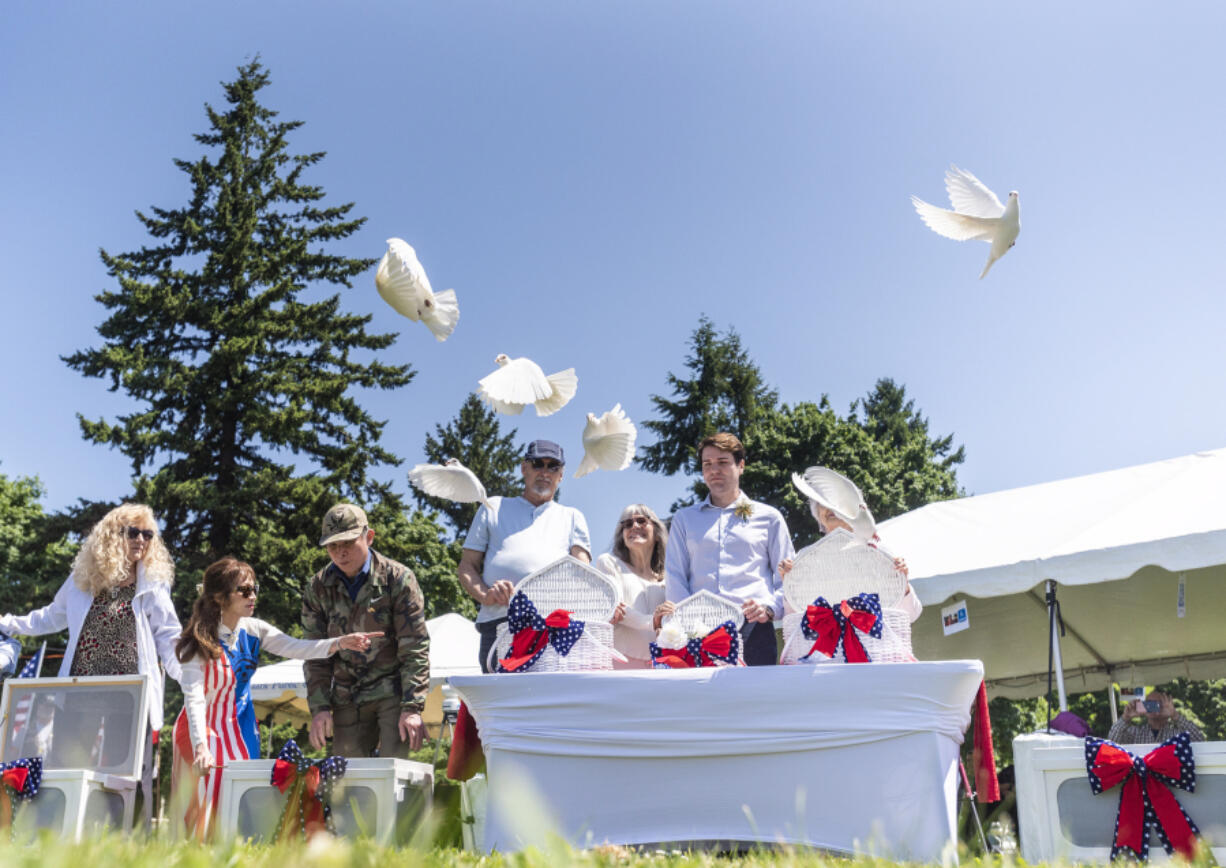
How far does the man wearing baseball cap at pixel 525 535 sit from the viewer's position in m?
4.75

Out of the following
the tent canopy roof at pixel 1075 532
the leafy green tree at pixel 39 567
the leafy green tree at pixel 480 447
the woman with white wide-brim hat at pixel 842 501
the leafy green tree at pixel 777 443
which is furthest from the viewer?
the leafy green tree at pixel 480 447

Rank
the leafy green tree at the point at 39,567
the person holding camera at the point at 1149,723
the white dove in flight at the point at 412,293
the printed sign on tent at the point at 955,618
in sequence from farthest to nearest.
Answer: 1. the leafy green tree at the point at 39,567
2. the person holding camera at the point at 1149,723
3. the printed sign on tent at the point at 955,618
4. the white dove in flight at the point at 412,293

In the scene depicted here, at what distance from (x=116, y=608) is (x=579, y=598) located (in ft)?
7.44

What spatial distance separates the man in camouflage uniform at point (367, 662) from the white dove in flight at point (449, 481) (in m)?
0.64

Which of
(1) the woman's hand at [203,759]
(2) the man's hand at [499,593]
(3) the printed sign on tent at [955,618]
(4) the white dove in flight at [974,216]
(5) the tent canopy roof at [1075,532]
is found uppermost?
(4) the white dove in flight at [974,216]

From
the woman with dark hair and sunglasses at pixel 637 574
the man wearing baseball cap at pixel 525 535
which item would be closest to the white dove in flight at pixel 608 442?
the man wearing baseball cap at pixel 525 535

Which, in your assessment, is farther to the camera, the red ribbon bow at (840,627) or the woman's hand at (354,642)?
the woman's hand at (354,642)

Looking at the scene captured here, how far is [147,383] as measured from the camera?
65.0 feet

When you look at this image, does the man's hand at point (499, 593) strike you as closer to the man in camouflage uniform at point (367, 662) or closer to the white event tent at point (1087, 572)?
the man in camouflage uniform at point (367, 662)

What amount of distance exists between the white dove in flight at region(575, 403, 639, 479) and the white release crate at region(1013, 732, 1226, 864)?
257cm

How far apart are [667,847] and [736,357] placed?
30.5 m

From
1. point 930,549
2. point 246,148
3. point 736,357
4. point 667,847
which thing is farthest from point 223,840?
point 736,357

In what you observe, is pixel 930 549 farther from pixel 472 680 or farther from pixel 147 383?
pixel 147 383

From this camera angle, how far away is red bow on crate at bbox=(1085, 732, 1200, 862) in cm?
296
